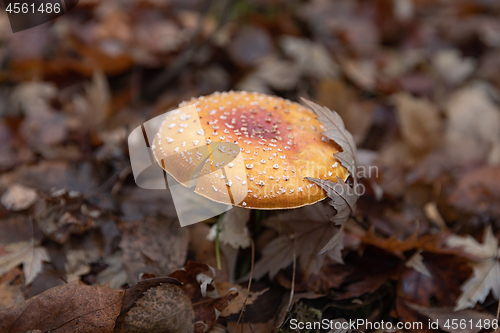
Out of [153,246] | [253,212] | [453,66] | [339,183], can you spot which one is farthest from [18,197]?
[453,66]

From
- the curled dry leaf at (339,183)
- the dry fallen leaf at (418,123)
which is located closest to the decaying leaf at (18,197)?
the curled dry leaf at (339,183)

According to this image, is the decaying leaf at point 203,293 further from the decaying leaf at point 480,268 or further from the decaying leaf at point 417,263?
the decaying leaf at point 480,268

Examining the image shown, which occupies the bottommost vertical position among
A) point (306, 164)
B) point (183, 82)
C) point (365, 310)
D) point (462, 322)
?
point (365, 310)

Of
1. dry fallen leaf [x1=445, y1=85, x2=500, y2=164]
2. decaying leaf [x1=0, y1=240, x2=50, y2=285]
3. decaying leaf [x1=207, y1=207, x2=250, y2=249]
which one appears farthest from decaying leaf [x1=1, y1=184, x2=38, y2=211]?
dry fallen leaf [x1=445, y1=85, x2=500, y2=164]

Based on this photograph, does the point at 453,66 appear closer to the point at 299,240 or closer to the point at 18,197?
the point at 299,240

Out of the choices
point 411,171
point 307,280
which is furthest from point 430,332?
point 411,171

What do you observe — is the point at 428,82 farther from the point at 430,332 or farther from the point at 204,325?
the point at 204,325

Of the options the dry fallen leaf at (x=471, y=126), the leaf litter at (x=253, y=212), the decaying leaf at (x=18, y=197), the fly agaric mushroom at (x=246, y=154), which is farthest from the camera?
the dry fallen leaf at (x=471, y=126)
